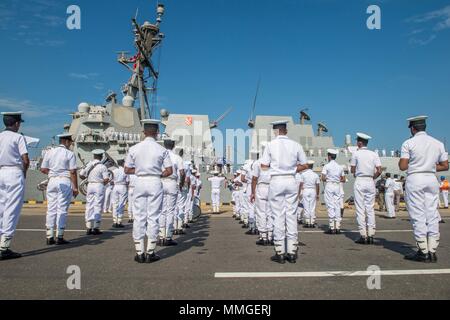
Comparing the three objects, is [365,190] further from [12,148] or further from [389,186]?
[389,186]

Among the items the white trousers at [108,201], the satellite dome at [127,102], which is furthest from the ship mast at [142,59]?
the white trousers at [108,201]

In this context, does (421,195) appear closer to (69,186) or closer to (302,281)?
(302,281)

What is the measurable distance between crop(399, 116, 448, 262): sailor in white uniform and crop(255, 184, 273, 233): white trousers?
10.1 ft

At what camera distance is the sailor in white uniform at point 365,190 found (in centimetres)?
718

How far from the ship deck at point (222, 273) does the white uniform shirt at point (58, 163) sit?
1.57 m

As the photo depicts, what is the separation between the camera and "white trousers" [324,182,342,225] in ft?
29.4

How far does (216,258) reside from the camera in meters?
5.57

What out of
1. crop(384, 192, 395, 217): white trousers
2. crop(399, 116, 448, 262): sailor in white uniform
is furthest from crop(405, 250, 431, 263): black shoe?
crop(384, 192, 395, 217): white trousers

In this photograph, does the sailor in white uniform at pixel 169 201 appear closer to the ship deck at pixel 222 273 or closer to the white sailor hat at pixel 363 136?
the ship deck at pixel 222 273

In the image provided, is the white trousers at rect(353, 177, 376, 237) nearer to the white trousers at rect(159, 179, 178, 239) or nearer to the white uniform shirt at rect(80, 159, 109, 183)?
the white trousers at rect(159, 179, 178, 239)

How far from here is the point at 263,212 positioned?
796cm

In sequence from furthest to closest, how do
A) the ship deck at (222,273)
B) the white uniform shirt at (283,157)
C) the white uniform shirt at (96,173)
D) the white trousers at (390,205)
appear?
the white trousers at (390,205) → the white uniform shirt at (96,173) → the white uniform shirt at (283,157) → the ship deck at (222,273)

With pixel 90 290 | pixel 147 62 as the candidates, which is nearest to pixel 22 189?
pixel 90 290
